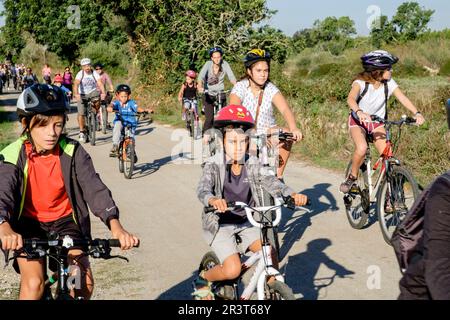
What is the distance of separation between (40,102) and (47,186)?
504 mm

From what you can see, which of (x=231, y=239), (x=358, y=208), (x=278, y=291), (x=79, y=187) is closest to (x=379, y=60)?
(x=358, y=208)

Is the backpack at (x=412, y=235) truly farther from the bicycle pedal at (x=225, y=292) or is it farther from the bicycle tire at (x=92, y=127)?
the bicycle tire at (x=92, y=127)

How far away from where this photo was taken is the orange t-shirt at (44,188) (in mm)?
3678

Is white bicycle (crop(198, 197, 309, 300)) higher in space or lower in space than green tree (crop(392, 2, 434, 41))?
lower

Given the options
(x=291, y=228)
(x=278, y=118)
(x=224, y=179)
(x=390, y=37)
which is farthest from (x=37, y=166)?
(x=390, y=37)

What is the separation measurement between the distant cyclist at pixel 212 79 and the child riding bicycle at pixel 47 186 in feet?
29.4

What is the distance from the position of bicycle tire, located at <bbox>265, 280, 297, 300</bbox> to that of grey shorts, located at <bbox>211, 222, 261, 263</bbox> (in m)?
0.46

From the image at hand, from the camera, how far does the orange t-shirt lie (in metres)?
3.68

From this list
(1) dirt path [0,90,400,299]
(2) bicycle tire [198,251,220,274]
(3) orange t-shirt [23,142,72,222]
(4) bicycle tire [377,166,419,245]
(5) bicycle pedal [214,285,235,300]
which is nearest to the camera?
(3) orange t-shirt [23,142,72,222]

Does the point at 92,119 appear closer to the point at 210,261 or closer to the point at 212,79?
the point at 212,79

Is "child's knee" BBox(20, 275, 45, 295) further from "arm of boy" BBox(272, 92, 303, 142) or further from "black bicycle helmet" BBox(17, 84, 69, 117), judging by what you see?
"arm of boy" BBox(272, 92, 303, 142)

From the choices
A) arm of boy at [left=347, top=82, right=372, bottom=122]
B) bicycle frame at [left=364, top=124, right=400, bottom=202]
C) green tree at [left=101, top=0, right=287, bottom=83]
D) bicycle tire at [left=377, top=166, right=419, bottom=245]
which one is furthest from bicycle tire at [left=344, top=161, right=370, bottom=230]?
green tree at [left=101, top=0, right=287, bottom=83]

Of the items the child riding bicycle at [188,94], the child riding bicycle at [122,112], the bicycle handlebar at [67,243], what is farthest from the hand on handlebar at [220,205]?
the child riding bicycle at [188,94]
